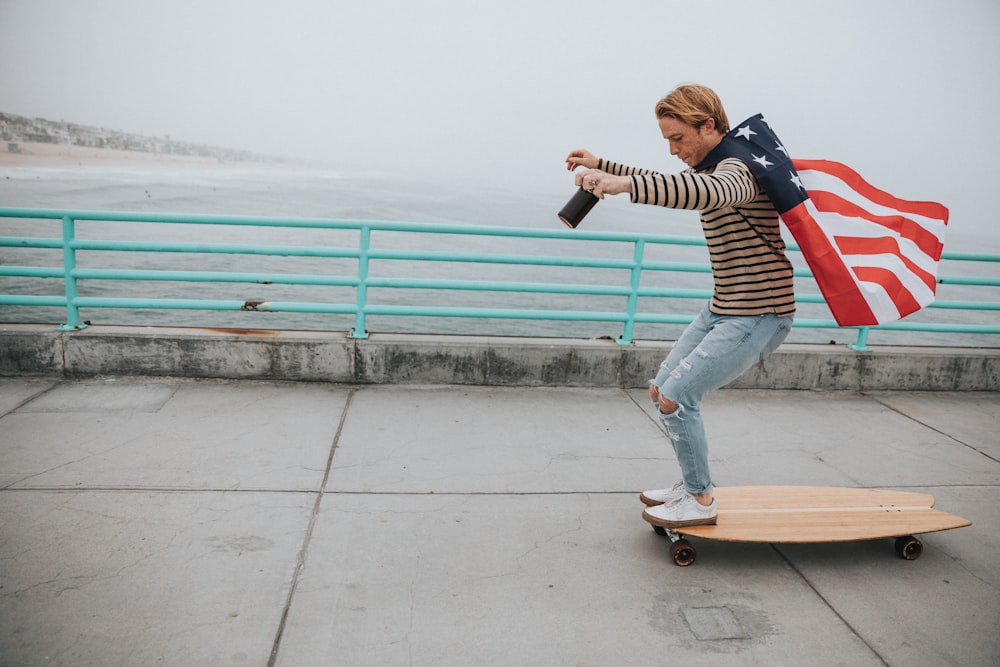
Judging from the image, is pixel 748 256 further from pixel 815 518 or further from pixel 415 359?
pixel 415 359

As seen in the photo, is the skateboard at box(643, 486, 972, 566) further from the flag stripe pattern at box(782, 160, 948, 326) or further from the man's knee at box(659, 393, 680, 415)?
the flag stripe pattern at box(782, 160, 948, 326)

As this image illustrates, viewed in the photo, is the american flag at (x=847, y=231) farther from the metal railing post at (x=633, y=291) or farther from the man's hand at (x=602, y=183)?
the metal railing post at (x=633, y=291)

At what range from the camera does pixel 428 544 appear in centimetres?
318

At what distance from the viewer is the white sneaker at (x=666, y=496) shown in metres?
3.21

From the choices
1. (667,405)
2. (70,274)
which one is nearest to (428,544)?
(667,405)

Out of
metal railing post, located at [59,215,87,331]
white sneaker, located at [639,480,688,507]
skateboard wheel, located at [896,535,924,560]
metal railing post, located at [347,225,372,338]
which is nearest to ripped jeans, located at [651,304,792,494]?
white sneaker, located at [639,480,688,507]

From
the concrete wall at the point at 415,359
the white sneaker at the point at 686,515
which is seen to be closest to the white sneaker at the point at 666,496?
the white sneaker at the point at 686,515

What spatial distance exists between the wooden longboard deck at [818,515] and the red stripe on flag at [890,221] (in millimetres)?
1330

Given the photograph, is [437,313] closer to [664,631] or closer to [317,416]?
[317,416]

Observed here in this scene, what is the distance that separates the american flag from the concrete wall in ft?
8.92

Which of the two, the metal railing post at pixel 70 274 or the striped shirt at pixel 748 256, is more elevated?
the striped shirt at pixel 748 256

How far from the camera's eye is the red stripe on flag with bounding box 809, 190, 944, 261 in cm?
295

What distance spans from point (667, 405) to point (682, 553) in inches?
29.2

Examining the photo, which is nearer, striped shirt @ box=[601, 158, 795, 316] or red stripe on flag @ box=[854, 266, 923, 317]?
striped shirt @ box=[601, 158, 795, 316]
